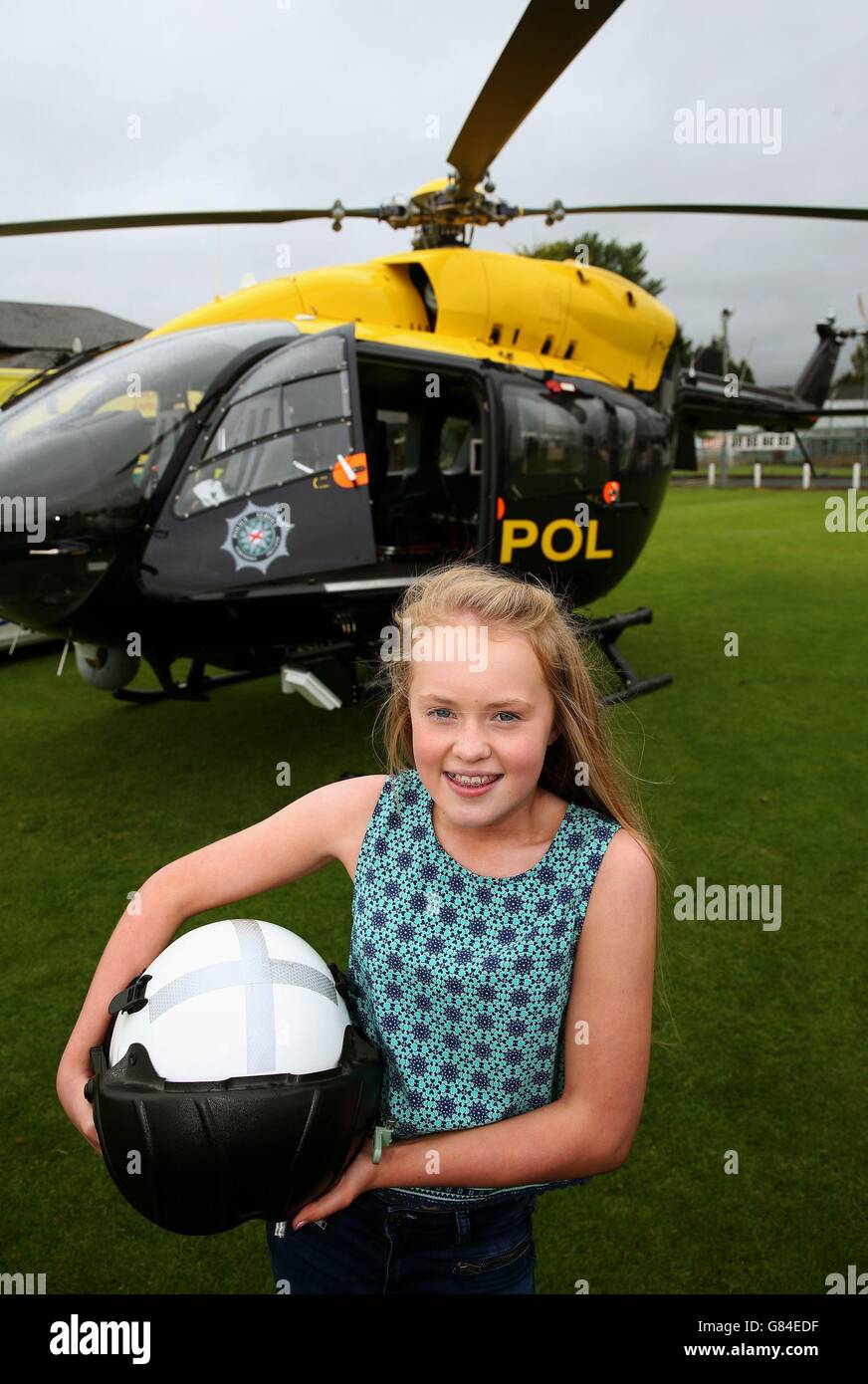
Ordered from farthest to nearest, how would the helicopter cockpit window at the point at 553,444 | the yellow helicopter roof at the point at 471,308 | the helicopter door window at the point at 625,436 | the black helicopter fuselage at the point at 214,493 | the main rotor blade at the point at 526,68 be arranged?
the helicopter door window at the point at 625,436, the yellow helicopter roof at the point at 471,308, the helicopter cockpit window at the point at 553,444, the black helicopter fuselage at the point at 214,493, the main rotor blade at the point at 526,68

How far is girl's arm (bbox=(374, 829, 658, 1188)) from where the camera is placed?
1.20 meters

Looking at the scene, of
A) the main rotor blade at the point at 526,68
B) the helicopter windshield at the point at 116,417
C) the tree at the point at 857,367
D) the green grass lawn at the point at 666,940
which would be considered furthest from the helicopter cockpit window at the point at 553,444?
the tree at the point at 857,367

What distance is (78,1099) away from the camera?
1354mm

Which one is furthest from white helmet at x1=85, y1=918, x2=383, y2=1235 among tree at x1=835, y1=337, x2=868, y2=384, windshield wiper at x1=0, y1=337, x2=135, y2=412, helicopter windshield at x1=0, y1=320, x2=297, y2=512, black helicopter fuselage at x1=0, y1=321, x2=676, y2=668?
tree at x1=835, y1=337, x2=868, y2=384

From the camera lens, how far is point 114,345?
5.46 m

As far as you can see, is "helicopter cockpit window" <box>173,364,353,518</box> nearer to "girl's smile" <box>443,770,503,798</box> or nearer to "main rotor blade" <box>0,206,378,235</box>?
"main rotor blade" <box>0,206,378,235</box>

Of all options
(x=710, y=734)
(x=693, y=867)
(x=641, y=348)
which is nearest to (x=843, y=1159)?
(x=693, y=867)

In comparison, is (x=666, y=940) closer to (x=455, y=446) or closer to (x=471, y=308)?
(x=471, y=308)

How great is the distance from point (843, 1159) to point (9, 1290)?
2183mm

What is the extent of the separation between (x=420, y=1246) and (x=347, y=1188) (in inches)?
9.0

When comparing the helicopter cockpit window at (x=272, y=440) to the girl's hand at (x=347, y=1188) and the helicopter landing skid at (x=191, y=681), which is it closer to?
the helicopter landing skid at (x=191, y=681)

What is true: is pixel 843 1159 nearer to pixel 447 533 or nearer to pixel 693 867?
pixel 693 867

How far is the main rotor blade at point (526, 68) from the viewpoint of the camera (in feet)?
11.7

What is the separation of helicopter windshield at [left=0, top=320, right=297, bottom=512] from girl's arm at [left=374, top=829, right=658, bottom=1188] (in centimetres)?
384
